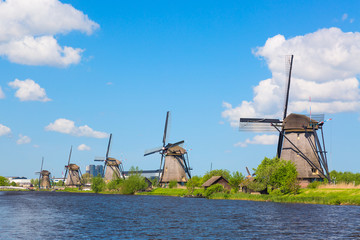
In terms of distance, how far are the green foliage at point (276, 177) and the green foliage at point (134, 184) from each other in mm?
44506

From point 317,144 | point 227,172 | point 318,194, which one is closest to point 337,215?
point 318,194

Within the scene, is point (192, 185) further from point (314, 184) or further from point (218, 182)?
point (314, 184)

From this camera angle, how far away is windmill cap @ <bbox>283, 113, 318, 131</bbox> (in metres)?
74.0

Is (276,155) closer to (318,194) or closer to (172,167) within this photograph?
(318,194)

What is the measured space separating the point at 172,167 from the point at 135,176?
11.0 m

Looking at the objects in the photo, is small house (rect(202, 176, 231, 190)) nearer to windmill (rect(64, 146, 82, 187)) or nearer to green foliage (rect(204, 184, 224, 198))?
green foliage (rect(204, 184, 224, 198))

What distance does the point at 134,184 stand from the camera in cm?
11369

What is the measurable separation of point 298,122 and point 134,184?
181 ft

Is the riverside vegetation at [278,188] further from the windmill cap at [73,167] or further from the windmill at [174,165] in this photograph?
the windmill cap at [73,167]

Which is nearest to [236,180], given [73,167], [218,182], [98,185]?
[218,182]

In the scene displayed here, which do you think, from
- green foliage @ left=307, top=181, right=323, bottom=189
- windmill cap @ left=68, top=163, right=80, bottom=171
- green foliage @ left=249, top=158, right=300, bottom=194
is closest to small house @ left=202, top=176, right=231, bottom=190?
green foliage @ left=249, top=158, right=300, bottom=194

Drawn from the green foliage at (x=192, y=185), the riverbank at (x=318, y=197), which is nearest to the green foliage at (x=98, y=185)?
the green foliage at (x=192, y=185)

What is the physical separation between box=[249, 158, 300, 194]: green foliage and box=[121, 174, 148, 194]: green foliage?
4451 centimetres

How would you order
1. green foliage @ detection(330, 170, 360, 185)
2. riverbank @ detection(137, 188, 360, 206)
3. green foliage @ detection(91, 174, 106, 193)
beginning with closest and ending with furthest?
riverbank @ detection(137, 188, 360, 206) < green foliage @ detection(330, 170, 360, 185) < green foliage @ detection(91, 174, 106, 193)
